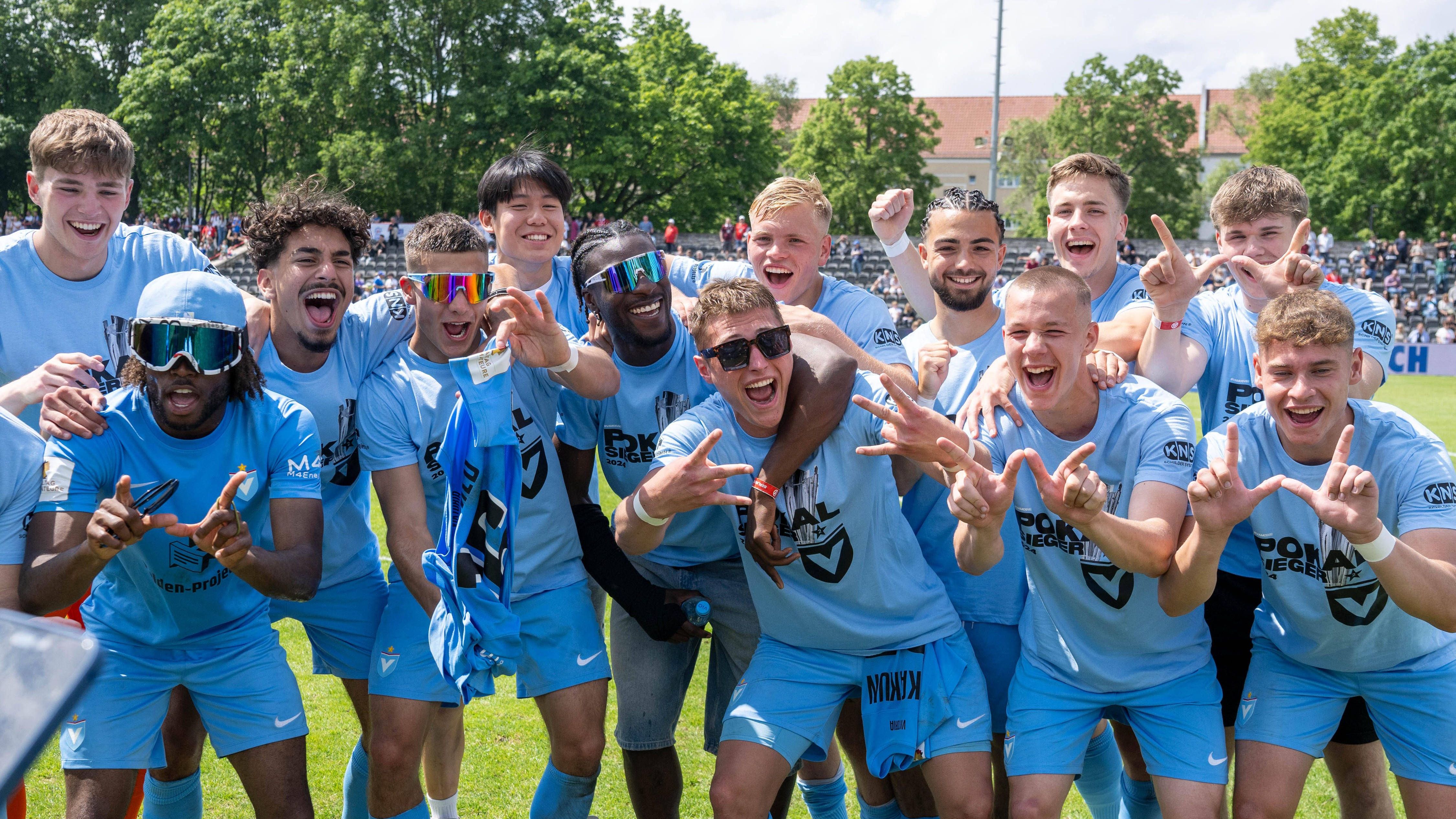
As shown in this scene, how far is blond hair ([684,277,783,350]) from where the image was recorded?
4.30 m

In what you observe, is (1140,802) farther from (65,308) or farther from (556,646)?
(65,308)

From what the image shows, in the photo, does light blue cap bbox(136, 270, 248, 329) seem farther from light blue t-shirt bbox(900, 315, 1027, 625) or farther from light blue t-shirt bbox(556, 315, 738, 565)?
light blue t-shirt bbox(900, 315, 1027, 625)

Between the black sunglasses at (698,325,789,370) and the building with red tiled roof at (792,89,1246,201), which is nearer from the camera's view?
the black sunglasses at (698,325,789,370)

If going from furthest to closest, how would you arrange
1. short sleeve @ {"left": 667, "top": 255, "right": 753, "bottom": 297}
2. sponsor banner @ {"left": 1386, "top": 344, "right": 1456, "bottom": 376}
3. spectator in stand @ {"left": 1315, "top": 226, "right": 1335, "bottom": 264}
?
spectator in stand @ {"left": 1315, "top": 226, "right": 1335, "bottom": 264}
sponsor banner @ {"left": 1386, "top": 344, "right": 1456, "bottom": 376}
short sleeve @ {"left": 667, "top": 255, "right": 753, "bottom": 297}

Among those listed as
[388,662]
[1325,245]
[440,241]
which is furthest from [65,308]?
[1325,245]

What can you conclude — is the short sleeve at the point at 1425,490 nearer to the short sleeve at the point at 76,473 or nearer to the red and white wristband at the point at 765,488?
the red and white wristband at the point at 765,488

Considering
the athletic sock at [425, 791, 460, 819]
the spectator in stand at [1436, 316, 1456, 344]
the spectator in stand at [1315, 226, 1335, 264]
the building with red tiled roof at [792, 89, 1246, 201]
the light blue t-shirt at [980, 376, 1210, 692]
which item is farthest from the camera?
the building with red tiled roof at [792, 89, 1246, 201]

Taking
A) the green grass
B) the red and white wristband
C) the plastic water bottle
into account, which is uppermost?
the red and white wristband

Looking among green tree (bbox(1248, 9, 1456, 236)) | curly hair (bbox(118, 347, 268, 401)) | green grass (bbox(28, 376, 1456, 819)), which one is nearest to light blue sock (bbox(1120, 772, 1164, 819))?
green grass (bbox(28, 376, 1456, 819))

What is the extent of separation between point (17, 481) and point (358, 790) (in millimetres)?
2267

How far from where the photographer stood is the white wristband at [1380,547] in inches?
139

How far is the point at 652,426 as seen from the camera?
4.86 m

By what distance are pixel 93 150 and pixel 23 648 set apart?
158 inches

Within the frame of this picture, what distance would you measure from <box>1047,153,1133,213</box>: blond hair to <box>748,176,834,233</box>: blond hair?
117 centimetres
